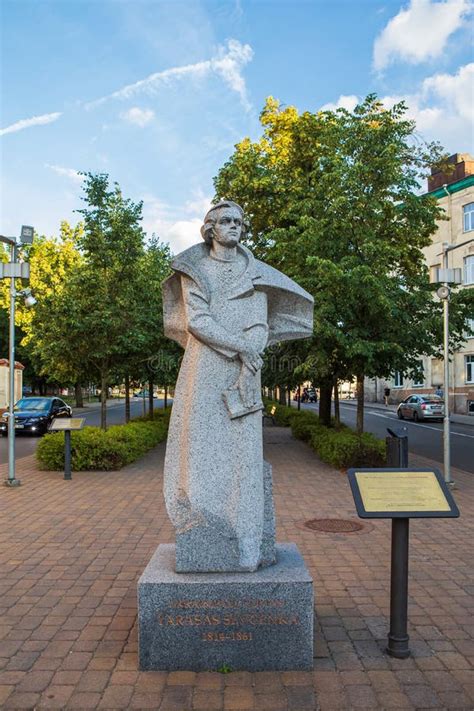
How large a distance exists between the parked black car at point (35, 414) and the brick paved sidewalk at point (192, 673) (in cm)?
1642

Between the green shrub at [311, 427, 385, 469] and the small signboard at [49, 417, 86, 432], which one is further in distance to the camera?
the green shrub at [311, 427, 385, 469]

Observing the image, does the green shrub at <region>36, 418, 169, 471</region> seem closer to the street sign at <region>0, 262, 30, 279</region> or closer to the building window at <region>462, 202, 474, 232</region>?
the street sign at <region>0, 262, 30, 279</region>

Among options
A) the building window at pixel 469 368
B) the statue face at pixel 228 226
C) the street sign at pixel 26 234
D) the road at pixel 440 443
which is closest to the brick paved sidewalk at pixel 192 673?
the statue face at pixel 228 226

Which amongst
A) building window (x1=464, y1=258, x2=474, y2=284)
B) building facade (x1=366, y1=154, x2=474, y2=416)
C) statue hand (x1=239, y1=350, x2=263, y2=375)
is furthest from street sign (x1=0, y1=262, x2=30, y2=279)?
building window (x1=464, y1=258, x2=474, y2=284)

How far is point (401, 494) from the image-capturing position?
4.25 m

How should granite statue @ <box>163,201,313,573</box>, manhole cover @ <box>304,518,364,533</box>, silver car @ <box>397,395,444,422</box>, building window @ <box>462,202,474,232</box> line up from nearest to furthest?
granite statue @ <box>163,201,313,573</box> < manhole cover @ <box>304,518,364,533</box> < silver car @ <box>397,395,444,422</box> < building window @ <box>462,202,474,232</box>

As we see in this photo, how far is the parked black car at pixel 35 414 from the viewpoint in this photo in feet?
84.9

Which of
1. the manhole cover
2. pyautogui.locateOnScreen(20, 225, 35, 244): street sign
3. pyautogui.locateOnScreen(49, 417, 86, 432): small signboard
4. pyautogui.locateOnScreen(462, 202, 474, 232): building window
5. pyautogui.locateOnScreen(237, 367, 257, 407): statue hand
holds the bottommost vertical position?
the manhole cover

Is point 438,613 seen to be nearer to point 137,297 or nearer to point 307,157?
point 137,297

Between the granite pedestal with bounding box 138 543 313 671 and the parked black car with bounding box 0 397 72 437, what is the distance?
2282 centimetres

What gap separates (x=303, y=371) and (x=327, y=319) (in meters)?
1.38

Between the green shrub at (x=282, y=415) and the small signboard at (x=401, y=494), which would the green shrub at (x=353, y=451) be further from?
the green shrub at (x=282, y=415)

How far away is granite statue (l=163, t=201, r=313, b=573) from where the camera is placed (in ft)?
14.0

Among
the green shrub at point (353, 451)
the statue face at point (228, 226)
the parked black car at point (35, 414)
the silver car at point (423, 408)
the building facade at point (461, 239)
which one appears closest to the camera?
the statue face at point (228, 226)
